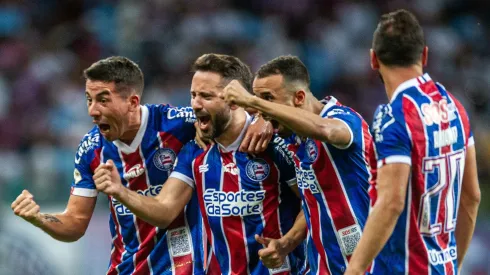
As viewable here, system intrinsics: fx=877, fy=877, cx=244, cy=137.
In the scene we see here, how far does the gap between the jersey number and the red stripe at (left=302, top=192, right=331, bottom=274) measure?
113 cm

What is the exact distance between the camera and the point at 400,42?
461 centimetres

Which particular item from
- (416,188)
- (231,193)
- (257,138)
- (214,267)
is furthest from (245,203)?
(416,188)

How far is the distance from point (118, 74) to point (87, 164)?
0.71 m

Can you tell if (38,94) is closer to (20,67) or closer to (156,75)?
(20,67)

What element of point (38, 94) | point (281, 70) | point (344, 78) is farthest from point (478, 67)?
point (281, 70)

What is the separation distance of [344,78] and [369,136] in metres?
9.64

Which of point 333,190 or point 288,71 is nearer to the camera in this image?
point 333,190

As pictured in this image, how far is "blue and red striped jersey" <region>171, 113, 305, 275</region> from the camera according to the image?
6023 millimetres

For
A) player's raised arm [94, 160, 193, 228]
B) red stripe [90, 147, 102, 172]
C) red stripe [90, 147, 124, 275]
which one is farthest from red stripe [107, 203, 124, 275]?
player's raised arm [94, 160, 193, 228]

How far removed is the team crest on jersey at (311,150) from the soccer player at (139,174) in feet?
3.53

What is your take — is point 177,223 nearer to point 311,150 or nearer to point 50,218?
point 50,218

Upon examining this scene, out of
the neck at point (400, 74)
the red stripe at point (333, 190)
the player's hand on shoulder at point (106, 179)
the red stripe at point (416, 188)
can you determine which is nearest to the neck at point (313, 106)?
the red stripe at point (333, 190)

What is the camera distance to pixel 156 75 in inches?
549

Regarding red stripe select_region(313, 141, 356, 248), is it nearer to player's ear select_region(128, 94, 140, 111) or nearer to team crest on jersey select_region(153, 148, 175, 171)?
team crest on jersey select_region(153, 148, 175, 171)
